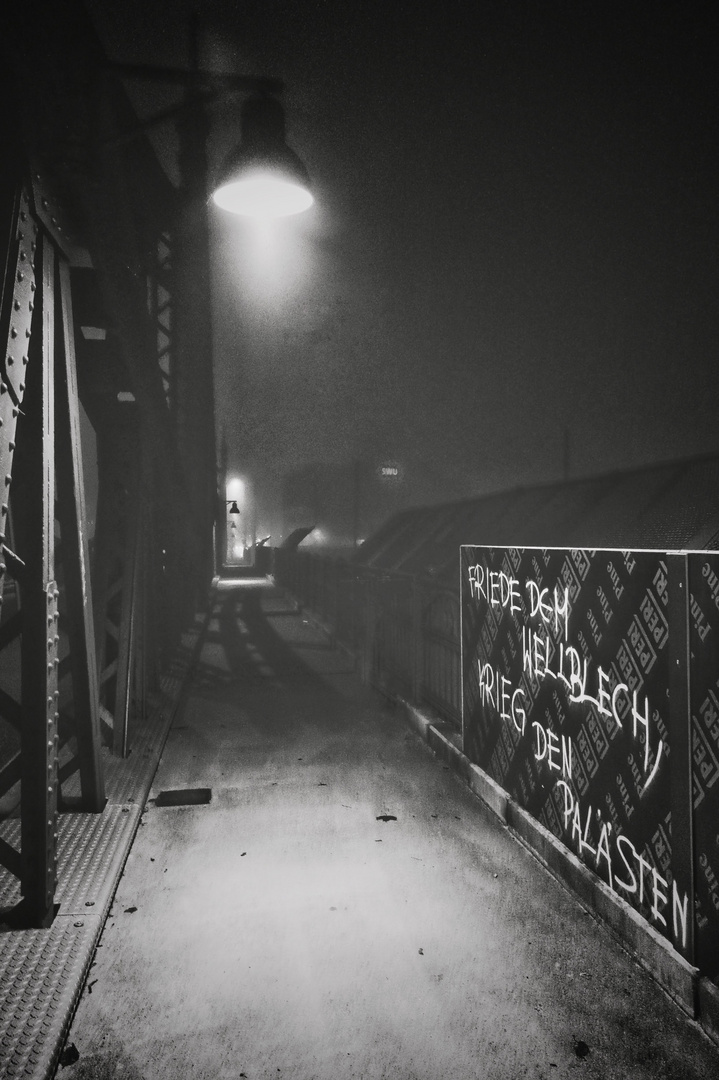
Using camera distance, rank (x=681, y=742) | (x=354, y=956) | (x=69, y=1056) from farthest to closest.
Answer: (x=354, y=956) < (x=681, y=742) < (x=69, y=1056)

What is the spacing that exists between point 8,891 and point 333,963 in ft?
5.92

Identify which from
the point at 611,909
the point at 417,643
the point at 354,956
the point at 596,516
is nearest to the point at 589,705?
the point at 611,909

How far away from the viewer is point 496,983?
2766mm

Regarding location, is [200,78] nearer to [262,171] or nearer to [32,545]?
[262,171]

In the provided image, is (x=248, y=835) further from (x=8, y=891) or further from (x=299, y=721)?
(x=299, y=721)

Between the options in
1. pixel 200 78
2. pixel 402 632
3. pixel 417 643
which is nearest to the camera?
pixel 200 78

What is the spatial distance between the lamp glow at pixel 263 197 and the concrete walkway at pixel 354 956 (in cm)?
Result: 487

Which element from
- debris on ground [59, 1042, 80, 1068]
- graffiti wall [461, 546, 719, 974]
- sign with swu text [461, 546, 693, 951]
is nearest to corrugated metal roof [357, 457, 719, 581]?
sign with swu text [461, 546, 693, 951]

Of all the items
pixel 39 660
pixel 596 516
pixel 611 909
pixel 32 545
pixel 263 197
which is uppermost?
pixel 263 197

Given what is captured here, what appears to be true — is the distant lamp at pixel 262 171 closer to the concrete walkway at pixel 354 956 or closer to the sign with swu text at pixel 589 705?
the sign with swu text at pixel 589 705

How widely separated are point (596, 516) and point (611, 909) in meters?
7.77

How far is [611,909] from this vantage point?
314 cm

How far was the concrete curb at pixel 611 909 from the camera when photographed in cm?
253

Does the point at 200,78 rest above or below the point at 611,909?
above
